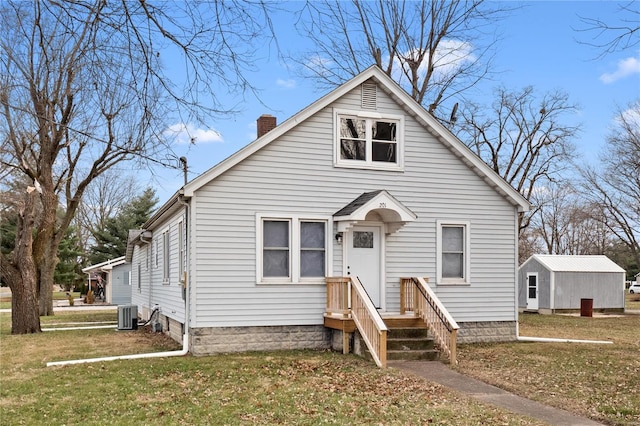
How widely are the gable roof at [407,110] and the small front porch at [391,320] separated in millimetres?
3435

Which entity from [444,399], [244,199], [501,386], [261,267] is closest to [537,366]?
[501,386]

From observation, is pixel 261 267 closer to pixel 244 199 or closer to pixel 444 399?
pixel 244 199

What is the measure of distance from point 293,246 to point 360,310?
232 cm

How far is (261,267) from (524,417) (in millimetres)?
7327

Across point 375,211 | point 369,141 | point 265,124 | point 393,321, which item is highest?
point 265,124

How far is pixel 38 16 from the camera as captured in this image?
4.96m

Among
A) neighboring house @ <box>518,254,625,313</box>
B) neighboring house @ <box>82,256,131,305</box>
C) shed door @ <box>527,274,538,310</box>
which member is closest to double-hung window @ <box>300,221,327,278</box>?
neighboring house @ <box>518,254,625,313</box>

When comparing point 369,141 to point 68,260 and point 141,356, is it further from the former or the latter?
point 68,260

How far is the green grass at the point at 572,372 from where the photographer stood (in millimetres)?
9062

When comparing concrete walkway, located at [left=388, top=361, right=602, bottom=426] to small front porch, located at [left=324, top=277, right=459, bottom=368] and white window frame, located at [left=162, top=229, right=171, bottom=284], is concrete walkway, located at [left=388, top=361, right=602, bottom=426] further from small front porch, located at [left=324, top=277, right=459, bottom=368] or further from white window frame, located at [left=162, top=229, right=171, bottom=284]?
white window frame, located at [left=162, top=229, right=171, bottom=284]

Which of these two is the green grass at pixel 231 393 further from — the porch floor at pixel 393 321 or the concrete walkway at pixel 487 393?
the porch floor at pixel 393 321

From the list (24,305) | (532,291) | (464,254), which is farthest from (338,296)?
(532,291)

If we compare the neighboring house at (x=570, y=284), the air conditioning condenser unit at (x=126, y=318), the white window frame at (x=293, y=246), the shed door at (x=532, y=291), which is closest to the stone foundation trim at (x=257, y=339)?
the white window frame at (x=293, y=246)

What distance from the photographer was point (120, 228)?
2064 inches
